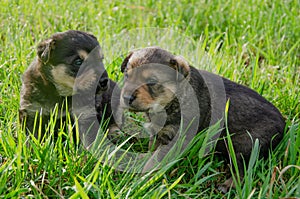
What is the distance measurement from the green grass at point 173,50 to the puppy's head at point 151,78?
51cm

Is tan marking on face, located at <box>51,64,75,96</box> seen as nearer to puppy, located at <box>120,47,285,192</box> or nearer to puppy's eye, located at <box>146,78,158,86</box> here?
puppy, located at <box>120,47,285,192</box>

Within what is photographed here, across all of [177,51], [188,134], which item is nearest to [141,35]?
[177,51]

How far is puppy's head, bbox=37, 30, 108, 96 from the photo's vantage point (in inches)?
163

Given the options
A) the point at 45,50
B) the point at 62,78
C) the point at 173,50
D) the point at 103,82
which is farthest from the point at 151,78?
the point at 173,50

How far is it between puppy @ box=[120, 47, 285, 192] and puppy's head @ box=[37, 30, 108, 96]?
376mm

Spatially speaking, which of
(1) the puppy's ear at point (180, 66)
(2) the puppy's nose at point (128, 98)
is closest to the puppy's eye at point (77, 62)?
(2) the puppy's nose at point (128, 98)

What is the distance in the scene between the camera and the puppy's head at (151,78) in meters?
3.76

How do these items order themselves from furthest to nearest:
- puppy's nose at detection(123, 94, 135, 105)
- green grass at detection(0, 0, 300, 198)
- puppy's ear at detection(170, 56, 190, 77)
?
1. puppy's ear at detection(170, 56, 190, 77)
2. puppy's nose at detection(123, 94, 135, 105)
3. green grass at detection(0, 0, 300, 198)

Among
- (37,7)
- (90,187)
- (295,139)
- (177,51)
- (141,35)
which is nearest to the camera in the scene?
(90,187)

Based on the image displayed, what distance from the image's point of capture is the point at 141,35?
5.96 m

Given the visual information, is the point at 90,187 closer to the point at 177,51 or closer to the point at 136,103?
→ the point at 136,103

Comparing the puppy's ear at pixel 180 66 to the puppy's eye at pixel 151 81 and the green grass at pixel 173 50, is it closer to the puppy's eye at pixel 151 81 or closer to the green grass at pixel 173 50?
the puppy's eye at pixel 151 81

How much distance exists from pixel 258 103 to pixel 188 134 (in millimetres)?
706

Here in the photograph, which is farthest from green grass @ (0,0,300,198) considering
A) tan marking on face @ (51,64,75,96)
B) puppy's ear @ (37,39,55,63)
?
puppy's ear @ (37,39,55,63)
